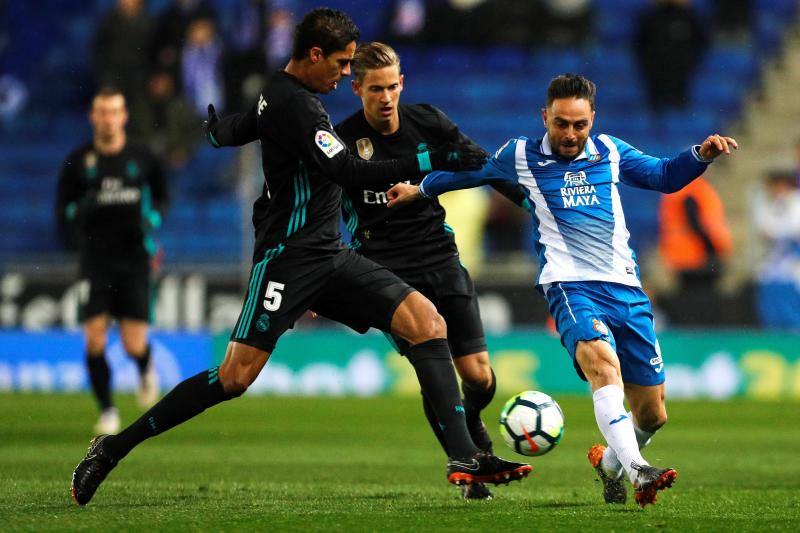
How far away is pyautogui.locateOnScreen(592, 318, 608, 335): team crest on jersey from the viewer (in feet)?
20.1

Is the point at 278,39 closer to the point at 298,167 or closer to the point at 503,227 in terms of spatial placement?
the point at 503,227

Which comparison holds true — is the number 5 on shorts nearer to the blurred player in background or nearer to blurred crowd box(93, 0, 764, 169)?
the blurred player in background

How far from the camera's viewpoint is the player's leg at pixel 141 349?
11.1m

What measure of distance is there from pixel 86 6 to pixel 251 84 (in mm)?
5355

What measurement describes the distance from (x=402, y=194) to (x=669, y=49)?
41.3ft

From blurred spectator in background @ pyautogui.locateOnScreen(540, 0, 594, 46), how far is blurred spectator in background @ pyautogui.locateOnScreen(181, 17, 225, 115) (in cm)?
474

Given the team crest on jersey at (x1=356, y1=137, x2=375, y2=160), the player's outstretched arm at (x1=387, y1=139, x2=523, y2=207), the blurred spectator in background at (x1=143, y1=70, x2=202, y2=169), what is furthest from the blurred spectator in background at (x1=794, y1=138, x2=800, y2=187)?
the player's outstretched arm at (x1=387, y1=139, x2=523, y2=207)

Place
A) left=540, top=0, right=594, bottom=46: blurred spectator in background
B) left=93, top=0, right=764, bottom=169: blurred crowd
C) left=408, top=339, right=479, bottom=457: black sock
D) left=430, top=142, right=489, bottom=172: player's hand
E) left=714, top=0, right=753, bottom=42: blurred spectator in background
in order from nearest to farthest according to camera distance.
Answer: left=430, top=142, right=489, bottom=172: player's hand → left=408, top=339, right=479, bottom=457: black sock → left=93, top=0, right=764, bottom=169: blurred crowd → left=540, top=0, right=594, bottom=46: blurred spectator in background → left=714, top=0, right=753, bottom=42: blurred spectator in background

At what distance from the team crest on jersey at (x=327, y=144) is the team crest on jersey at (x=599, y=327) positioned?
1.36m

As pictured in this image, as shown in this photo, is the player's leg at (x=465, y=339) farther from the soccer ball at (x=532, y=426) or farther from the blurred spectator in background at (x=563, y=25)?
the blurred spectator in background at (x=563, y=25)

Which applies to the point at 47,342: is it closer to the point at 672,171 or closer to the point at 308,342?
the point at 308,342

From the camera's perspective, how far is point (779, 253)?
53.3 ft

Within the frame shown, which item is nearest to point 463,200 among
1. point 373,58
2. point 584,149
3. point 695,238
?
point 695,238

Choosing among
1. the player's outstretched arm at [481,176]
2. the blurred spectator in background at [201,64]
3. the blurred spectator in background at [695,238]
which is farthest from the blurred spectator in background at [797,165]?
the player's outstretched arm at [481,176]
